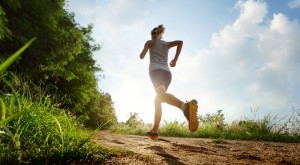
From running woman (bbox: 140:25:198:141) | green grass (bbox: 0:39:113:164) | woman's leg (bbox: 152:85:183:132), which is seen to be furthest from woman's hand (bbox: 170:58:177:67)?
green grass (bbox: 0:39:113:164)

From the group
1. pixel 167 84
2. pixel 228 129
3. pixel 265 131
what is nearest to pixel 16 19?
pixel 167 84

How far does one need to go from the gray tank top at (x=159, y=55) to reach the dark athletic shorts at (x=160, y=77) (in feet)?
0.22

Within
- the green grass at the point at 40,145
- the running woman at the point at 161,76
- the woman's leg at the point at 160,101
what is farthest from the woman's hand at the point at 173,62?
the green grass at the point at 40,145

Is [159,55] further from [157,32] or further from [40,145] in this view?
[40,145]

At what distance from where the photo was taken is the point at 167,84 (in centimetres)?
466

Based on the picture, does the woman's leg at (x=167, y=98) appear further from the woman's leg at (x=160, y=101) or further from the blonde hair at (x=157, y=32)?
the blonde hair at (x=157, y=32)

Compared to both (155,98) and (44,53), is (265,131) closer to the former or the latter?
(155,98)

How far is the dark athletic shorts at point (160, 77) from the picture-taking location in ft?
14.9

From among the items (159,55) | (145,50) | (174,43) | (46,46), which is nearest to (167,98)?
(159,55)

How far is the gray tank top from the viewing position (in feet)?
15.3

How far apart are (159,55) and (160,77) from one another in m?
0.42

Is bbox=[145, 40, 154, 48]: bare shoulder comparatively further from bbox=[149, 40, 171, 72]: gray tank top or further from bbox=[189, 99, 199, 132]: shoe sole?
bbox=[189, 99, 199, 132]: shoe sole

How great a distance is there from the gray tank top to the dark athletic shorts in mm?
68

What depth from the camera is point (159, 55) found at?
4.76 metres
